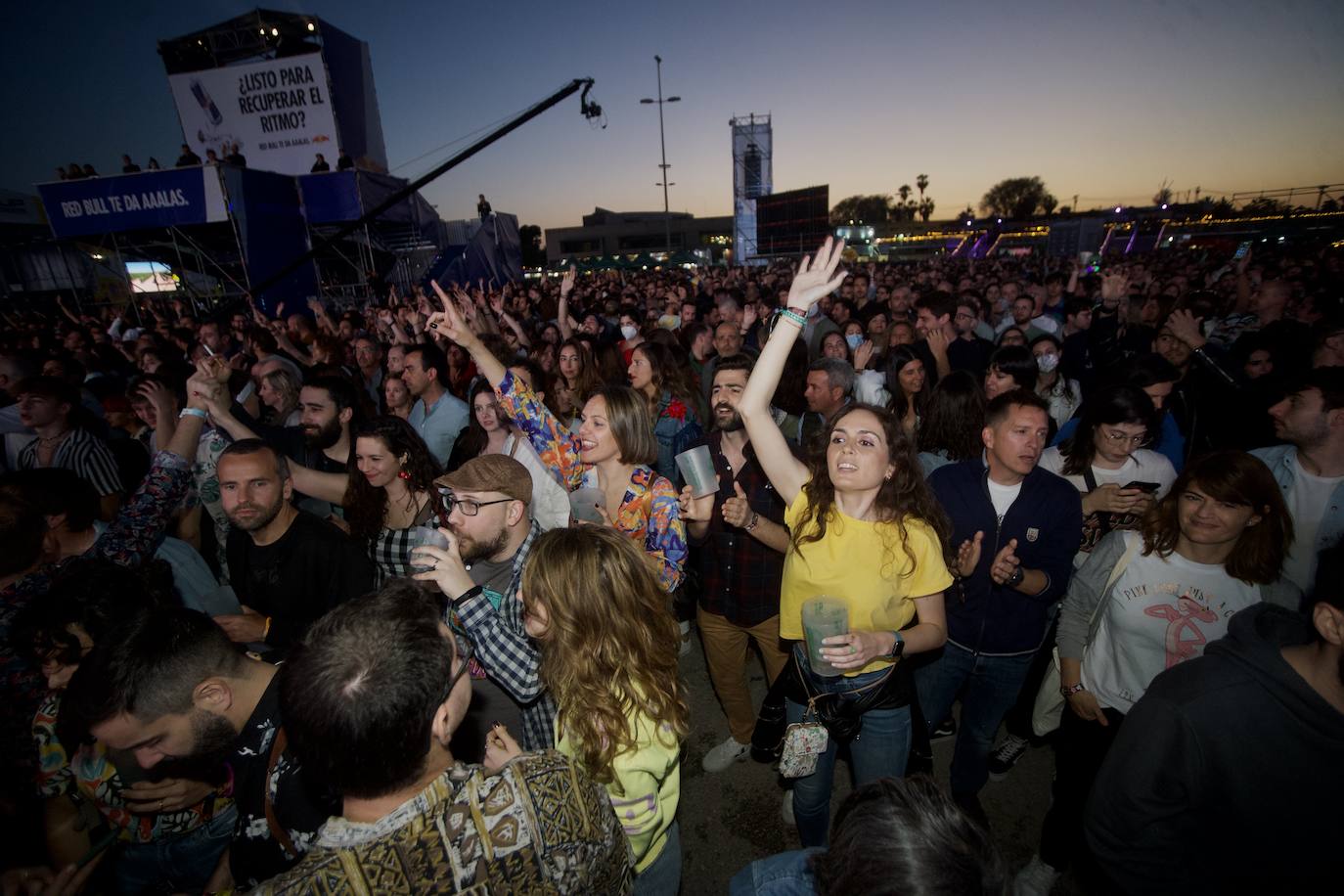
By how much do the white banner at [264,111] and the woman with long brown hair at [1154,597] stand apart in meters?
29.4

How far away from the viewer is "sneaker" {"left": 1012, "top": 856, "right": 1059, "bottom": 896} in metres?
2.47

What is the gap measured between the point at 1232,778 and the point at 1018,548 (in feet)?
4.09

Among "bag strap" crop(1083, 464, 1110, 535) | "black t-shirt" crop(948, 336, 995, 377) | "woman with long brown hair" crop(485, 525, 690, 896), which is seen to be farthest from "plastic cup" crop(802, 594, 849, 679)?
"black t-shirt" crop(948, 336, 995, 377)

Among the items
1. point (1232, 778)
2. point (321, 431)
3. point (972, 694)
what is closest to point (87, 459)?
point (321, 431)

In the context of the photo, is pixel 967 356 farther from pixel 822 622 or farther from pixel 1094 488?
pixel 822 622

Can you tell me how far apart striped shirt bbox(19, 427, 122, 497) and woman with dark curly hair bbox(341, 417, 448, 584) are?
6.47 feet

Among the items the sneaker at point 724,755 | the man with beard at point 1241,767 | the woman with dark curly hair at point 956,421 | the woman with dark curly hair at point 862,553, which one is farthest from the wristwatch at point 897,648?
the sneaker at point 724,755

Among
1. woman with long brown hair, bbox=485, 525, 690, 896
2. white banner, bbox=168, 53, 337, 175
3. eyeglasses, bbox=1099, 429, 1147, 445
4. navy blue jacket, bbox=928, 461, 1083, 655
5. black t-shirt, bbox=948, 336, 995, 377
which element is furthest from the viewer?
white banner, bbox=168, 53, 337, 175

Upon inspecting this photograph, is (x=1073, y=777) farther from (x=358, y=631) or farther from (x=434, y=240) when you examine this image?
(x=434, y=240)

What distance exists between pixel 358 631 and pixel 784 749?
1.72 meters

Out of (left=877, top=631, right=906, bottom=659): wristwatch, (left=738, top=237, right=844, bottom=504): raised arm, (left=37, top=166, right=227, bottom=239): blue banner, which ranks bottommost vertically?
(left=877, top=631, right=906, bottom=659): wristwatch

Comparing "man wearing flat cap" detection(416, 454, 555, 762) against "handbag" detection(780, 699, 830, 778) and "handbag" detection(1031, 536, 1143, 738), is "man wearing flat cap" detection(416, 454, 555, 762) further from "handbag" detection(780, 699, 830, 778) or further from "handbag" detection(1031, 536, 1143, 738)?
"handbag" detection(1031, 536, 1143, 738)

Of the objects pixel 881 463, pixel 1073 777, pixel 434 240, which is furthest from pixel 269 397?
pixel 434 240

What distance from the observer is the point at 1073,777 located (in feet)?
8.09
